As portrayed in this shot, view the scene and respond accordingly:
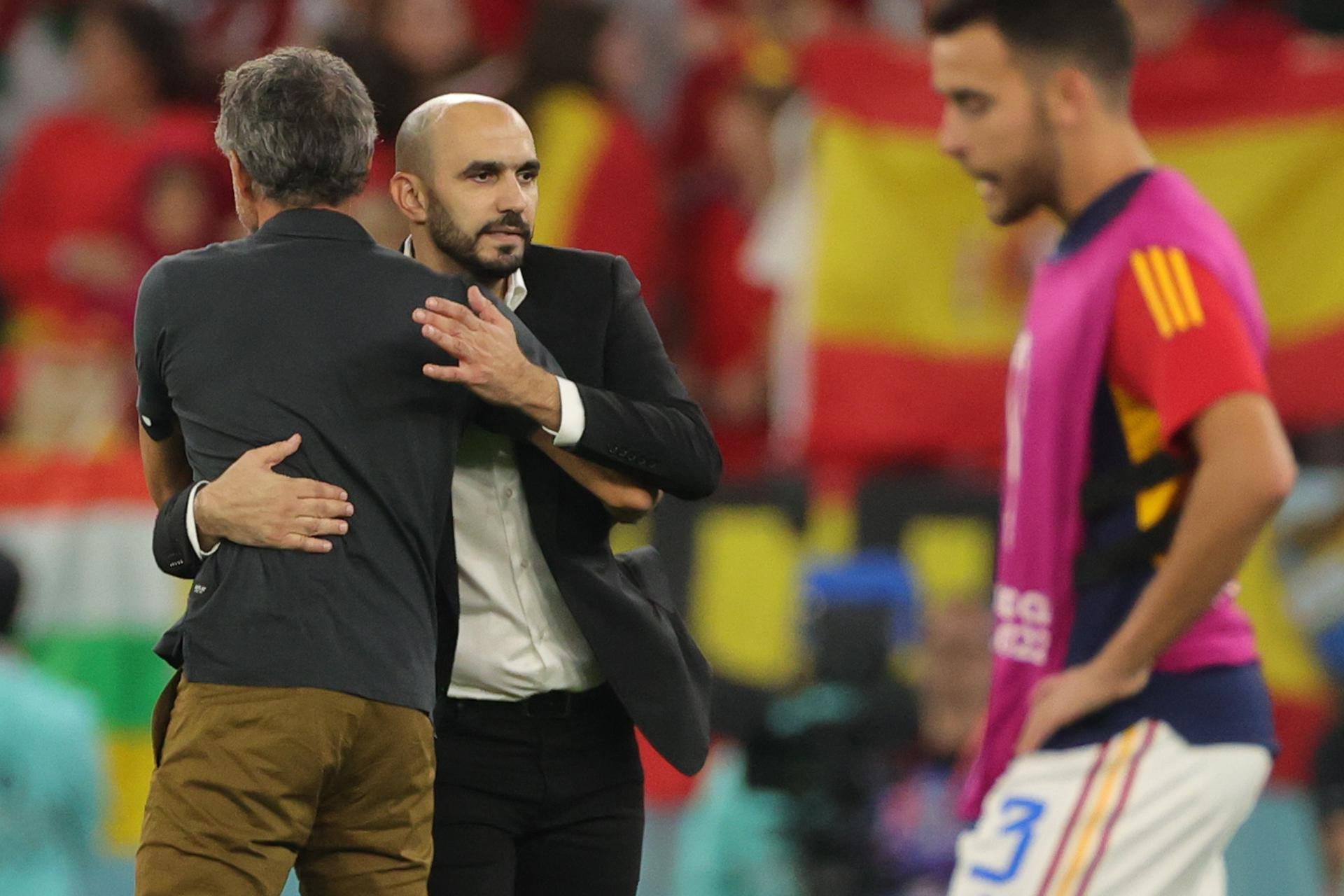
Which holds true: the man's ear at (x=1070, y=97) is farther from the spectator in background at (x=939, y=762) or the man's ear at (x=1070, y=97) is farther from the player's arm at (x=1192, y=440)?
the spectator in background at (x=939, y=762)

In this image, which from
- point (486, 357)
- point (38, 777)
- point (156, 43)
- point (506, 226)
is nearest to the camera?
point (486, 357)

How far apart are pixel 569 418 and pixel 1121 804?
1.02 metres

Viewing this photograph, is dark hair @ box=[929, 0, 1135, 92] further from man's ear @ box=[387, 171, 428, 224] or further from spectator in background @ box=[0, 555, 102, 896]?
spectator in background @ box=[0, 555, 102, 896]

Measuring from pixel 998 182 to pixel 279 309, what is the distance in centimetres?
125

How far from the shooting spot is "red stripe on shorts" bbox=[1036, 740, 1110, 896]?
301 cm

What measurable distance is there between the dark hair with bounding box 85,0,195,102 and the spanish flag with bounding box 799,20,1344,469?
2.49 meters

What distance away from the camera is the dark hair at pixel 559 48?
7.82 m

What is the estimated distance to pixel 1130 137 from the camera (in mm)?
3281

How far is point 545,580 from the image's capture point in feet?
9.87

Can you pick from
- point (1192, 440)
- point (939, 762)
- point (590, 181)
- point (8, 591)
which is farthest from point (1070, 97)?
point (590, 181)

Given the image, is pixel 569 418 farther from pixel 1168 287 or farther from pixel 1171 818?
pixel 1171 818

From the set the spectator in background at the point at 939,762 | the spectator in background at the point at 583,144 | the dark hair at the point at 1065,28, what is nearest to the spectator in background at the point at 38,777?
the spectator in background at the point at 939,762

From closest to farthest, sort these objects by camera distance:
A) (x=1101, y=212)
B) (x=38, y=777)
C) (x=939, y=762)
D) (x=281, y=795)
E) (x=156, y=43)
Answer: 1. (x=281, y=795)
2. (x=1101, y=212)
3. (x=38, y=777)
4. (x=939, y=762)
5. (x=156, y=43)

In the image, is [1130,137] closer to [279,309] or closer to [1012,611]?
[1012,611]
